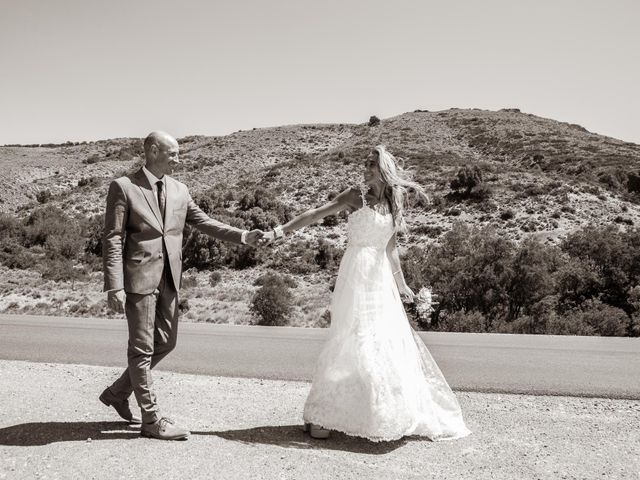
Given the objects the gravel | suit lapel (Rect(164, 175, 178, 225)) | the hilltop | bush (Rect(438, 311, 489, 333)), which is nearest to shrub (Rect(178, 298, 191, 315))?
bush (Rect(438, 311, 489, 333))

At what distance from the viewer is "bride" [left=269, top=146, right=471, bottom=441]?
16.7 feet

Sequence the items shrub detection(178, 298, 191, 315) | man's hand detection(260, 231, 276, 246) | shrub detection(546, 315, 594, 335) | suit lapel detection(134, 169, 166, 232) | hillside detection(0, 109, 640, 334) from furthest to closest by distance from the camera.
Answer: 1. hillside detection(0, 109, 640, 334)
2. shrub detection(178, 298, 191, 315)
3. shrub detection(546, 315, 594, 335)
4. man's hand detection(260, 231, 276, 246)
5. suit lapel detection(134, 169, 166, 232)

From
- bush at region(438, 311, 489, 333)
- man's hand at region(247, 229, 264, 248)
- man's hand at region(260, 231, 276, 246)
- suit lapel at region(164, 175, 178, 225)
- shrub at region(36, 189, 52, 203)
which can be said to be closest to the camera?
suit lapel at region(164, 175, 178, 225)

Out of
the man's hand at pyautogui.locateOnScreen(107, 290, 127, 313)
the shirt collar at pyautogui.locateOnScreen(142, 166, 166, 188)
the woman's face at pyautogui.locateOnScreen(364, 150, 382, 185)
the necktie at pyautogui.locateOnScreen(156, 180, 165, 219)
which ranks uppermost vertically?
the woman's face at pyautogui.locateOnScreen(364, 150, 382, 185)

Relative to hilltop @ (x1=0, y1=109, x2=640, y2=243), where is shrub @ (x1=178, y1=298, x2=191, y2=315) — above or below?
below

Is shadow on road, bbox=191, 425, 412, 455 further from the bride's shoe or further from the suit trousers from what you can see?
the suit trousers

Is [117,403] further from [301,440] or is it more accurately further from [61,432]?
[301,440]

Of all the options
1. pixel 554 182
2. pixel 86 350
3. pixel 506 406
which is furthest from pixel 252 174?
pixel 506 406

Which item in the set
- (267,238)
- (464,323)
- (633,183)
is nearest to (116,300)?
(267,238)

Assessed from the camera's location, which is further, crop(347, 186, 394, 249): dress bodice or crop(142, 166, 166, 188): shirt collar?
crop(347, 186, 394, 249): dress bodice

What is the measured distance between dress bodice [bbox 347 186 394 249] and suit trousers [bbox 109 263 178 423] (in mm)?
1657

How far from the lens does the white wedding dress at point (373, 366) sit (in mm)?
5078

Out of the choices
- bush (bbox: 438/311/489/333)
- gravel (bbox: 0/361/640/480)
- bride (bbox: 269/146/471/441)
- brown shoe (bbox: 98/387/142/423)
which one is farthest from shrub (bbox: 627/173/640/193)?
brown shoe (bbox: 98/387/142/423)

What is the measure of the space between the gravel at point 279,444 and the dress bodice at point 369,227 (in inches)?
67.3
